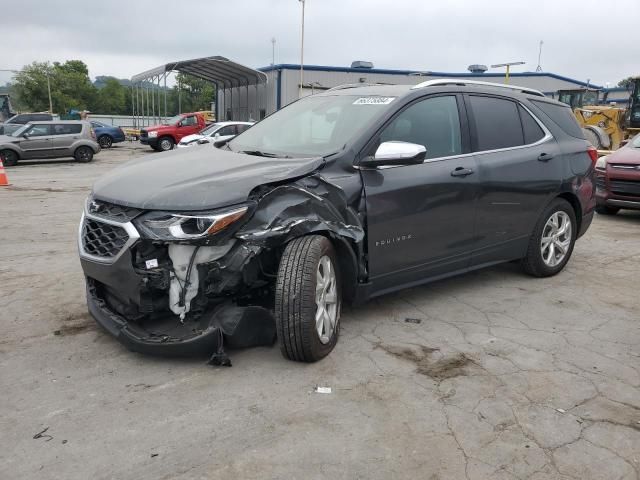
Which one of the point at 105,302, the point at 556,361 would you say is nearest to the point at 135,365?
the point at 105,302

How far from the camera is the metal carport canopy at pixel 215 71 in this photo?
28.7 meters

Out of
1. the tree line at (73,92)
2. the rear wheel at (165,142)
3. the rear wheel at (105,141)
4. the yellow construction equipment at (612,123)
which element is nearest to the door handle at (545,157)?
the yellow construction equipment at (612,123)

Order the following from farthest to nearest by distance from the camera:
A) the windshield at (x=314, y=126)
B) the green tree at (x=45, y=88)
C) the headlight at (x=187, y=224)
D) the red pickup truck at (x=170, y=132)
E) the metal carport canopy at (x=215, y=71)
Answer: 1. the green tree at (x=45, y=88)
2. the metal carport canopy at (x=215, y=71)
3. the red pickup truck at (x=170, y=132)
4. the windshield at (x=314, y=126)
5. the headlight at (x=187, y=224)

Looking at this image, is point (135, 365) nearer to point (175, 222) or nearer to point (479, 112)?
point (175, 222)

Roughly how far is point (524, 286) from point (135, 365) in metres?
3.59

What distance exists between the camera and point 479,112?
4742 mm

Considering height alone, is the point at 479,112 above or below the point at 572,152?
above

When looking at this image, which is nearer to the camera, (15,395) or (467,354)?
(15,395)

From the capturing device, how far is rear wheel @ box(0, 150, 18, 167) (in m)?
18.6

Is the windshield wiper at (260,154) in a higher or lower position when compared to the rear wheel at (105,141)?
higher

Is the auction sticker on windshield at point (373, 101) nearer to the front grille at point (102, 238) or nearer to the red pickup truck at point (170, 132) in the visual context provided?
the front grille at point (102, 238)

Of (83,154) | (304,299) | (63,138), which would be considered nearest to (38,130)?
(63,138)

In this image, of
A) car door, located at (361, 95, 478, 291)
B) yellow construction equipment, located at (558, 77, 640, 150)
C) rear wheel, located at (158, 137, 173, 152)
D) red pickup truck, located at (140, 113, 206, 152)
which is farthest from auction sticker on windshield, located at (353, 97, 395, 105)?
rear wheel, located at (158, 137, 173, 152)

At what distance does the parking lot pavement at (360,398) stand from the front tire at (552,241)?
1.58 ft
